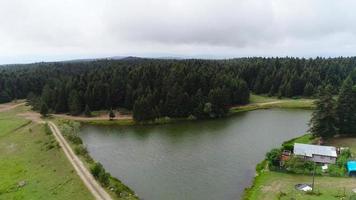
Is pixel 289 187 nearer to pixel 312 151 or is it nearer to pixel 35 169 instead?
pixel 312 151

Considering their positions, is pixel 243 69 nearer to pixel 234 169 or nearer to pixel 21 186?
pixel 234 169

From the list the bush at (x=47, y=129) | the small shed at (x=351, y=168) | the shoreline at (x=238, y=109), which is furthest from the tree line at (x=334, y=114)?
the bush at (x=47, y=129)

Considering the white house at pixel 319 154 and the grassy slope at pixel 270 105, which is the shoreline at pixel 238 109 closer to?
the grassy slope at pixel 270 105

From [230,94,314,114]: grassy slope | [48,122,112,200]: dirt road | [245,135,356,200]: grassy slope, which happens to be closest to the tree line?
[245,135,356,200]: grassy slope

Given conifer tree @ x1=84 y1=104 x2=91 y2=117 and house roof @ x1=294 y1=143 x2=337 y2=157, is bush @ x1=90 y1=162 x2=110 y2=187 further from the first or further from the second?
conifer tree @ x1=84 y1=104 x2=91 y2=117

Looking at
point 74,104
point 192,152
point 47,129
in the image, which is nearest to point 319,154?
point 192,152

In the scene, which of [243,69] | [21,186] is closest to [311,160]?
[21,186]

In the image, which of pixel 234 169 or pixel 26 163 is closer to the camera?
pixel 234 169
